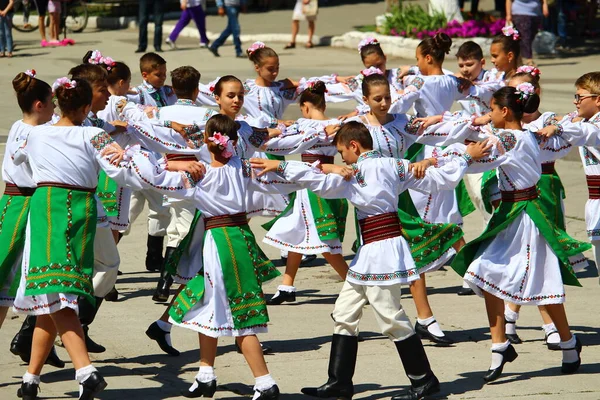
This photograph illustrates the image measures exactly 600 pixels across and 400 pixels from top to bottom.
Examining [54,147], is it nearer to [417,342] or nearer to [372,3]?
[417,342]

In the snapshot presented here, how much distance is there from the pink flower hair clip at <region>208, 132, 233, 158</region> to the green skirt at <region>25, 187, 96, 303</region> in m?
0.74

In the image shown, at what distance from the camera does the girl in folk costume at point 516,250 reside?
6.32 metres

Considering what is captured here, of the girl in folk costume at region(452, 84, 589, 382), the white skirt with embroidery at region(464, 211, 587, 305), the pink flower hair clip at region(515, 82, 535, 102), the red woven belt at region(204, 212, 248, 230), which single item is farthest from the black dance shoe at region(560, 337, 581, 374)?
the red woven belt at region(204, 212, 248, 230)

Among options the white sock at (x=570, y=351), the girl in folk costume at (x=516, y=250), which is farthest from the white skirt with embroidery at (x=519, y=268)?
the white sock at (x=570, y=351)

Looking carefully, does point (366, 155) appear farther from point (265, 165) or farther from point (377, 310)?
point (377, 310)

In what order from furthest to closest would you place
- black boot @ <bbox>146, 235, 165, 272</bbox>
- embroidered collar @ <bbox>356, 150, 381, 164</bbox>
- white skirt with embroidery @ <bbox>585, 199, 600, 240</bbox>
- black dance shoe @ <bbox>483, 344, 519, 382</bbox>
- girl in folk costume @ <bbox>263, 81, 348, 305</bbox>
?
1. black boot @ <bbox>146, 235, 165, 272</bbox>
2. girl in folk costume @ <bbox>263, 81, 348, 305</bbox>
3. white skirt with embroidery @ <bbox>585, 199, 600, 240</bbox>
4. black dance shoe @ <bbox>483, 344, 519, 382</bbox>
5. embroidered collar @ <bbox>356, 150, 381, 164</bbox>

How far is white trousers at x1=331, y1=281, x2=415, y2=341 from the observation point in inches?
233

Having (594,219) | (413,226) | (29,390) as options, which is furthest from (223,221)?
(594,219)

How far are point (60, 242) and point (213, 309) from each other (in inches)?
34.1

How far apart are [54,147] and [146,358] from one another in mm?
1624

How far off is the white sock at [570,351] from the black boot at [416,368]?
922 millimetres

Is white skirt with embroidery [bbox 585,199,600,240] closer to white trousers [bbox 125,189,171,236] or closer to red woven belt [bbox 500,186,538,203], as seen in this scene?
red woven belt [bbox 500,186,538,203]

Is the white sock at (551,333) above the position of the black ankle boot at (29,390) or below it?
below

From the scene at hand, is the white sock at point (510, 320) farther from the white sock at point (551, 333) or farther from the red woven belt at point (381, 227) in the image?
the red woven belt at point (381, 227)
